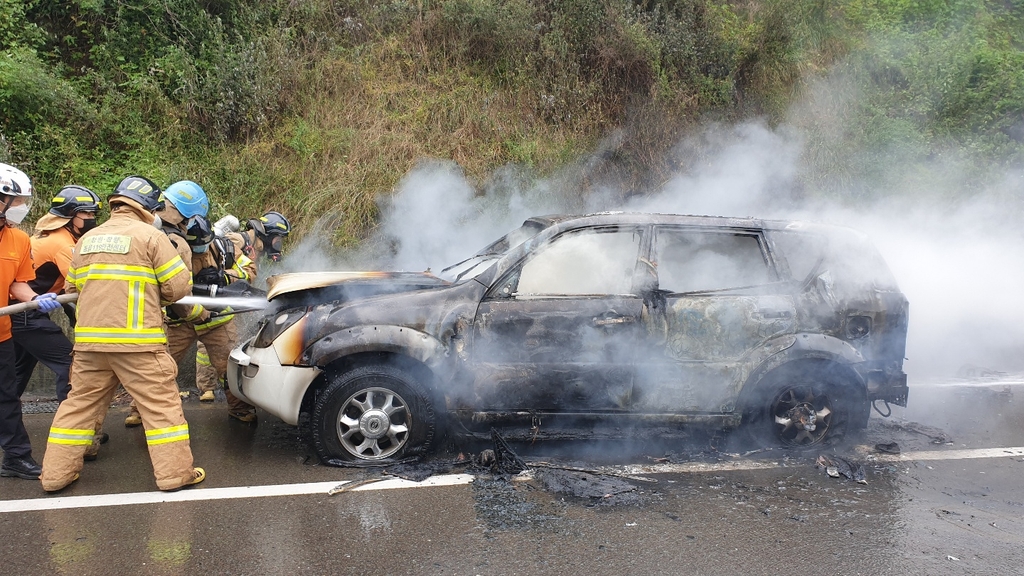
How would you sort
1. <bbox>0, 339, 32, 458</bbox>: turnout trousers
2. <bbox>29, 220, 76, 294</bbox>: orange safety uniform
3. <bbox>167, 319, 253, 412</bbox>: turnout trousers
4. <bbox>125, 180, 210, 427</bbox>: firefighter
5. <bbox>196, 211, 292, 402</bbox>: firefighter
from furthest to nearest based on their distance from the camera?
1. <bbox>196, 211, 292, 402</bbox>: firefighter
2. <bbox>167, 319, 253, 412</bbox>: turnout trousers
3. <bbox>125, 180, 210, 427</bbox>: firefighter
4. <bbox>29, 220, 76, 294</bbox>: orange safety uniform
5. <bbox>0, 339, 32, 458</bbox>: turnout trousers

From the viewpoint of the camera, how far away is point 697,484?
14.3ft

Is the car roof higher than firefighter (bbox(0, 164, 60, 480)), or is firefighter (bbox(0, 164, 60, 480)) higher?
the car roof

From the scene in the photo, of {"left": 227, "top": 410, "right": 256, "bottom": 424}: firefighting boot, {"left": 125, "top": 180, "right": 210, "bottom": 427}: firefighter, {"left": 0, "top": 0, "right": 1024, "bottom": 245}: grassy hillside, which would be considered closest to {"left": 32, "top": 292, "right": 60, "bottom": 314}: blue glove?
{"left": 125, "top": 180, "right": 210, "bottom": 427}: firefighter

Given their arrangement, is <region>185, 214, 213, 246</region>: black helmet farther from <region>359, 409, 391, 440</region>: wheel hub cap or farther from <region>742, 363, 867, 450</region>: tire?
→ <region>742, 363, 867, 450</region>: tire

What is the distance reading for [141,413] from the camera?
4.16 metres

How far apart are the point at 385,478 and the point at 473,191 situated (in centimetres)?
522

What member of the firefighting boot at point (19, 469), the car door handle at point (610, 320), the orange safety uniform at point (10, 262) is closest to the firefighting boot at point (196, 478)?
the firefighting boot at point (19, 469)

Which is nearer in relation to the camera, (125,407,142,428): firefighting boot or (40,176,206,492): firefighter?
(40,176,206,492): firefighter

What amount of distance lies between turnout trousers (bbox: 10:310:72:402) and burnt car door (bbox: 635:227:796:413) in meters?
3.86

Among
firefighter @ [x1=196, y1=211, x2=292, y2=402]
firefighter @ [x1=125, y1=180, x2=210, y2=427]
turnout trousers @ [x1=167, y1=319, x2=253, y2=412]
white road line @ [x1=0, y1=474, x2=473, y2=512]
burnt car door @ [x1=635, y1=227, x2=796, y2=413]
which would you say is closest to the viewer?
white road line @ [x1=0, y1=474, x2=473, y2=512]

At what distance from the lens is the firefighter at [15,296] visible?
430cm

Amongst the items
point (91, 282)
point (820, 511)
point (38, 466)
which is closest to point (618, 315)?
point (820, 511)

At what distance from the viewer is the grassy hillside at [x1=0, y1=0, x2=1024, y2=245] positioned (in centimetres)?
891

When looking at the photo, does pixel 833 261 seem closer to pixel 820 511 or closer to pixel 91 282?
pixel 820 511
